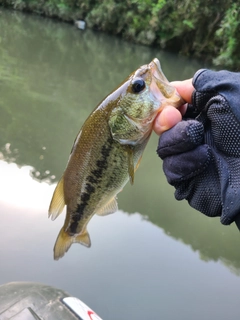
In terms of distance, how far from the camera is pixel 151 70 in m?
1.64

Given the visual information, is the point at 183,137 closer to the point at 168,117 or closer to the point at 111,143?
the point at 168,117

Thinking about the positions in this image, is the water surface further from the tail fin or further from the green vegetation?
the green vegetation

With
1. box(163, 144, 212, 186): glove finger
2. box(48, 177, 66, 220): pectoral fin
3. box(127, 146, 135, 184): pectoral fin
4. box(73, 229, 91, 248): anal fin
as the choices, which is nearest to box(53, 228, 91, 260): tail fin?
box(73, 229, 91, 248): anal fin

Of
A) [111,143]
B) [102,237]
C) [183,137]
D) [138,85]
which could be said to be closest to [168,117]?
[183,137]

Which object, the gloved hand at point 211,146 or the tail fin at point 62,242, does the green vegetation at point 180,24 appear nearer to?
the tail fin at point 62,242

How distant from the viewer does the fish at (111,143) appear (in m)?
1.63

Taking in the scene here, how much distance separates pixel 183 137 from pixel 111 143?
1.28ft

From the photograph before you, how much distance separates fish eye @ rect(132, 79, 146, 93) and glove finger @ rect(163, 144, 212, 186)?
35 centimetres

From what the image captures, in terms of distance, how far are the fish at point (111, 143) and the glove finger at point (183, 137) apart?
110 millimetres

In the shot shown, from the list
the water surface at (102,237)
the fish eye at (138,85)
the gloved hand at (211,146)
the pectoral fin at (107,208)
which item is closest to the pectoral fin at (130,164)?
the gloved hand at (211,146)

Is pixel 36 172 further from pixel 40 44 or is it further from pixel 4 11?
pixel 4 11

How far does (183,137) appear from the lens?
1.55 meters

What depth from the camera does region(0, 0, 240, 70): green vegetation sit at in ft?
61.9

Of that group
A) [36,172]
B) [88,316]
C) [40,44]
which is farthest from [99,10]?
[88,316]
